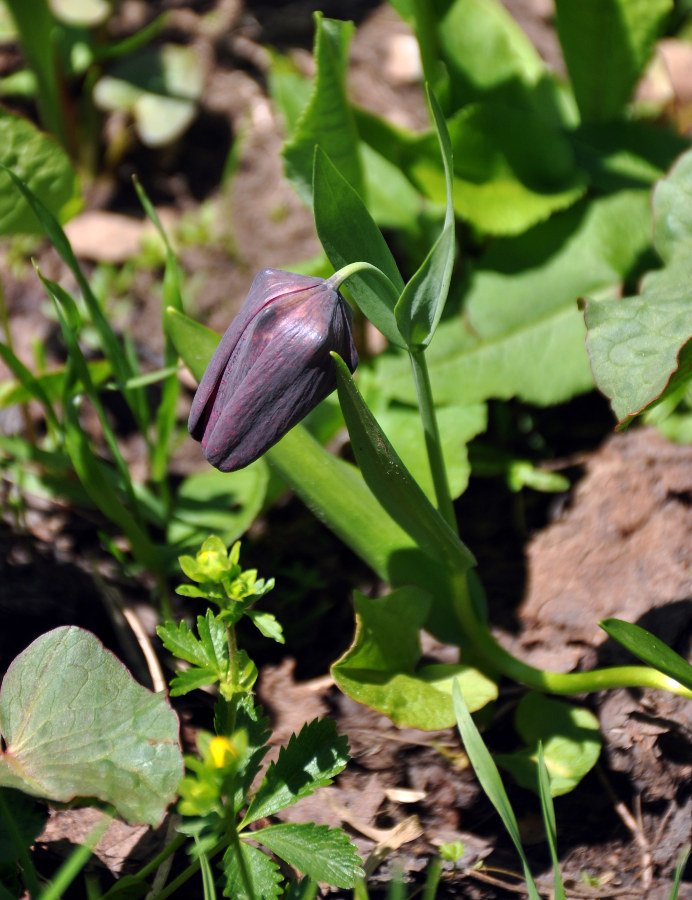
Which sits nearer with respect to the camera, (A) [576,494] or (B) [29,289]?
(A) [576,494]

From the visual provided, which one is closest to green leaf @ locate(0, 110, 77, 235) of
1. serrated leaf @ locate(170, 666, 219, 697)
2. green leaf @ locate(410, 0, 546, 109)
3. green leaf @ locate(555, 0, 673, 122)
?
green leaf @ locate(410, 0, 546, 109)

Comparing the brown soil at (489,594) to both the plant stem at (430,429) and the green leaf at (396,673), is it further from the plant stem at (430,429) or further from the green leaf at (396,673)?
the plant stem at (430,429)

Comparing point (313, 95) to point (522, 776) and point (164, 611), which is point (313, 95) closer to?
point (164, 611)

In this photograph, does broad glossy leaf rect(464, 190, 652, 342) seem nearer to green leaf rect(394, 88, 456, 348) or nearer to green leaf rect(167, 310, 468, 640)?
green leaf rect(167, 310, 468, 640)

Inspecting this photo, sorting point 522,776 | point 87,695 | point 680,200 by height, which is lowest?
point 522,776

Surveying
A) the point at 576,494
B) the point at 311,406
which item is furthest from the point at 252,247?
the point at 311,406
